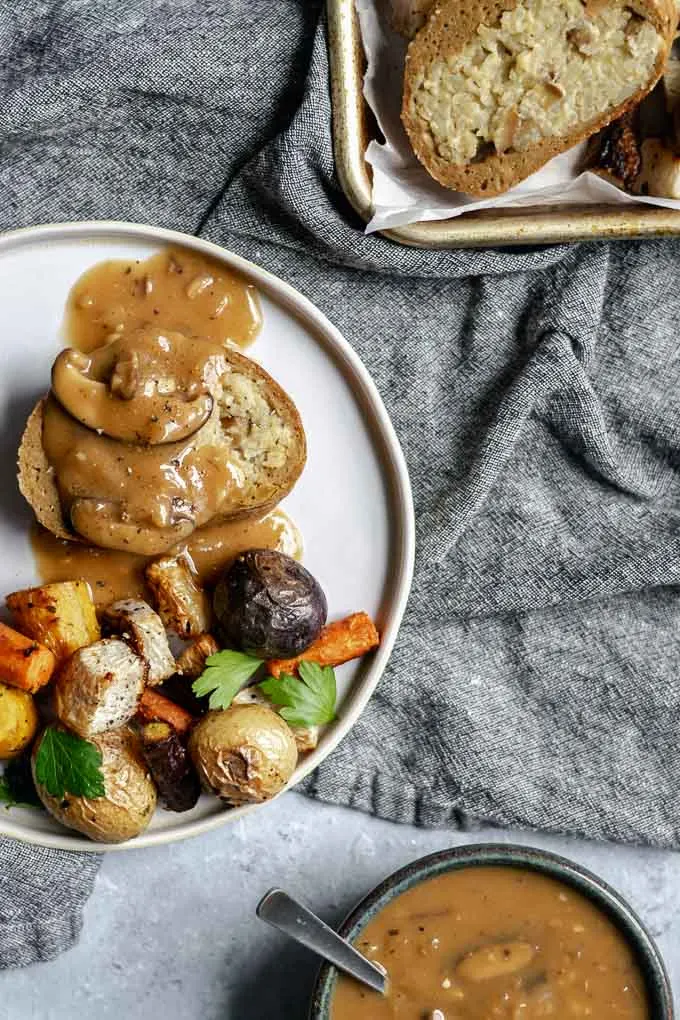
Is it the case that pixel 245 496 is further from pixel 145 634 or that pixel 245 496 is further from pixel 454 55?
pixel 454 55

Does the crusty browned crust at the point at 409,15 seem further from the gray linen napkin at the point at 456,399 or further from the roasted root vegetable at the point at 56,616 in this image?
the roasted root vegetable at the point at 56,616

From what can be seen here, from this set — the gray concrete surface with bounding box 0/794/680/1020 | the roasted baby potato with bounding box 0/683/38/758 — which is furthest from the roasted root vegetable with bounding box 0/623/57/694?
the gray concrete surface with bounding box 0/794/680/1020

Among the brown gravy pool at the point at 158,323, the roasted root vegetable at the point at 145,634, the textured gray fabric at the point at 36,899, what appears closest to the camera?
the roasted root vegetable at the point at 145,634

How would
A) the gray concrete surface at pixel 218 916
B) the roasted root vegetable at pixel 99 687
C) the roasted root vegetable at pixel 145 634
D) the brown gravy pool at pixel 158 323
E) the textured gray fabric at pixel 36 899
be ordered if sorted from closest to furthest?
the roasted root vegetable at pixel 99 687 < the roasted root vegetable at pixel 145 634 < the brown gravy pool at pixel 158 323 < the textured gray fabric at pixel 36 899 < the gray concrete surface at pixel 218 916

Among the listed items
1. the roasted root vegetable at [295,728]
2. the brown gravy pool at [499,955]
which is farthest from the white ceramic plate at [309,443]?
the brown gravy pool at [499,955]

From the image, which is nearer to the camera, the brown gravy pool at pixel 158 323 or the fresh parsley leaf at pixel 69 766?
the fresh parsley leaf at pixel 69 766

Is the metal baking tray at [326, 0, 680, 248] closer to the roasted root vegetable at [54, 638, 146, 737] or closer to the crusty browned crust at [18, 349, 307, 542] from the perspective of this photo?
the crusty browned crust at [18, 349, 307, 542]

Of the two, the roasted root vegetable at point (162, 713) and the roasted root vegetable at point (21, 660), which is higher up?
the roasted root vegetable at point (21, 660)

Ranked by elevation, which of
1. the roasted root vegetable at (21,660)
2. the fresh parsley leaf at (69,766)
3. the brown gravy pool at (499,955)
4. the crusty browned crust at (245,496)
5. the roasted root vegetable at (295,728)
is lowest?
the brown gravy pool at (499,955)
